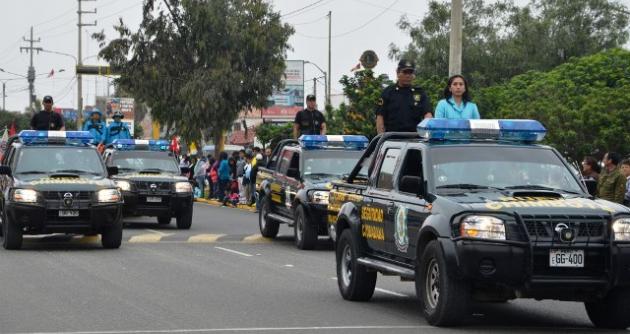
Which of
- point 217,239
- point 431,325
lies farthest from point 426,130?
point 217,239

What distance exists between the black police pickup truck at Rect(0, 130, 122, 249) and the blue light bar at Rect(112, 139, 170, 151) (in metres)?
6.75

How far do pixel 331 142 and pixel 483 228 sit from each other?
12641 millimetres

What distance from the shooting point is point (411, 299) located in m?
14.0

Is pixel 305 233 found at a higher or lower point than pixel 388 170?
lower

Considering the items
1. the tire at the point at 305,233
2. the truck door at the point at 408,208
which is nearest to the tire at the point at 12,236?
the tire at the point at 305,233

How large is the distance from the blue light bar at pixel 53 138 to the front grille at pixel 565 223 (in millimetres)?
12776

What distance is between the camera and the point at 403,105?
16656mm

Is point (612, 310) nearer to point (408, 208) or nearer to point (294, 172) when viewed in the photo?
point (408, 208)

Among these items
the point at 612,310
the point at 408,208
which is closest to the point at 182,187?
the point at 408,208

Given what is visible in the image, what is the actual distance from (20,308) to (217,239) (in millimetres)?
11022

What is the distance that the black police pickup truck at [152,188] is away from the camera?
88.3ft

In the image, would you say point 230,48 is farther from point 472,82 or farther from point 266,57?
point 472,82

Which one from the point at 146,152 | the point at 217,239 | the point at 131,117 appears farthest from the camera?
the point at 131,117

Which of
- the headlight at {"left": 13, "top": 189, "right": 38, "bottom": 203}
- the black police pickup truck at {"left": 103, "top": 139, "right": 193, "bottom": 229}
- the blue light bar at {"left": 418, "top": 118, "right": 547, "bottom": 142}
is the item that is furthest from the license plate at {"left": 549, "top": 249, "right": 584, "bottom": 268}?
the black police pickup truck at {"left": 103, "top": 139, "right": 193, "bottom": 229}
